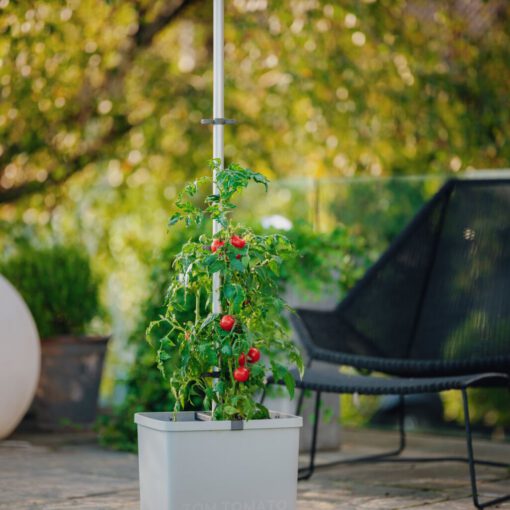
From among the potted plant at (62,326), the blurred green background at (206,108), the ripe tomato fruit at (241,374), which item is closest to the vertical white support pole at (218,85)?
the ripe tomato fruit at (241,374)

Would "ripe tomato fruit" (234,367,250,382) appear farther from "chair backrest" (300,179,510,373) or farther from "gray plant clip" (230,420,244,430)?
"chair backrest" (300,179,510,373)

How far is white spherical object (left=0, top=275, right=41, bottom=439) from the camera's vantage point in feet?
15.4

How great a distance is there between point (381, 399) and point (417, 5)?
117 inches

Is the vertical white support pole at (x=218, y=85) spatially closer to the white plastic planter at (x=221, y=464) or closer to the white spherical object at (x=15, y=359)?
the white plastic planter at (x=221, y=464)

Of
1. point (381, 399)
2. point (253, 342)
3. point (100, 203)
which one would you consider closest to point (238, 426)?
point (253, 342)

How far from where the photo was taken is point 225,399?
2.80 metres

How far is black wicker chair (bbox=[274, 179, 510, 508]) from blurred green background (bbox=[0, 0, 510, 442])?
0.96 m

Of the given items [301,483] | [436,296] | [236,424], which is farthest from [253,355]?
[436,296]

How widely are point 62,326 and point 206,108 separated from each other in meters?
2.03

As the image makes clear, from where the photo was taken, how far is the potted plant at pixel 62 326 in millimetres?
5496

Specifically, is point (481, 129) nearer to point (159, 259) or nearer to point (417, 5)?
point (417, 5)

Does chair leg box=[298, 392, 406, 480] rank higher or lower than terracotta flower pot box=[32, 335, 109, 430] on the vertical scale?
lower

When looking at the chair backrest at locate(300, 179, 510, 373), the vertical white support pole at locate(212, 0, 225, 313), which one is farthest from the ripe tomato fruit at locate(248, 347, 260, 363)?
the chair backrest at locate(300, 179, 510, 373)

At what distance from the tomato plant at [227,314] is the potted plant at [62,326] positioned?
2703 millimetres
